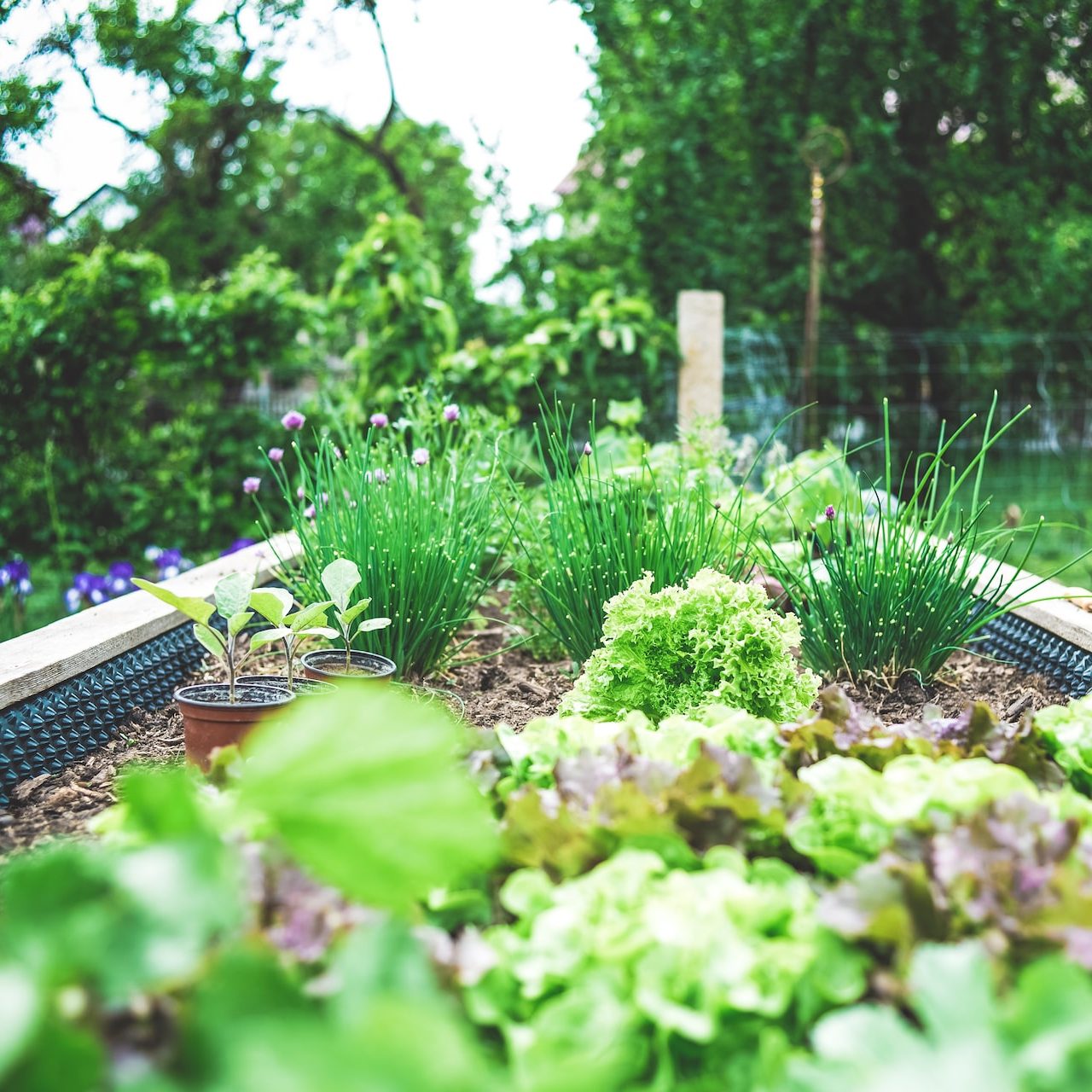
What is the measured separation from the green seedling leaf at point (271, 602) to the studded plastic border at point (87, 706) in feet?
1.96

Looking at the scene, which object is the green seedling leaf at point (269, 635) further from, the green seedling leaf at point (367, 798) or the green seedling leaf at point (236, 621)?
the green seedling leaf at point (367, 798)

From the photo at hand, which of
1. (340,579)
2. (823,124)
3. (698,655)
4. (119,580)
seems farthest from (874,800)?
(823,124)

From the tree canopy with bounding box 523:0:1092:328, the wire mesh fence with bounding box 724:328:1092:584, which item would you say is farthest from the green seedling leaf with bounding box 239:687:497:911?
the tree canopy with bounding box 523:0:1092:328

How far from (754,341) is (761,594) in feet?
14.9

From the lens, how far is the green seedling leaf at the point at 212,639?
1.89 metres

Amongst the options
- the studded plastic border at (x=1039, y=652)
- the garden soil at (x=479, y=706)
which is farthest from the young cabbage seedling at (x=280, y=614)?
the studded plastic border at (x=1039, y=652)

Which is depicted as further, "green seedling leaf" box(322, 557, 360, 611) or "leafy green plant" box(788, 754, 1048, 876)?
"green seedling leaf" box(322, 557, 360, 611)

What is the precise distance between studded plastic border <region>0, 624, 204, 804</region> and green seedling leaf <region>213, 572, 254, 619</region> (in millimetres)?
581

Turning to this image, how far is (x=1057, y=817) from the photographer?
3.89ft

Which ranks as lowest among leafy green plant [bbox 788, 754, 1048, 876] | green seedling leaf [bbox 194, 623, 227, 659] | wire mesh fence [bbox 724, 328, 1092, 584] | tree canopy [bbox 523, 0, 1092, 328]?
wire mesh fence [bbox 724, 328, 1092, 584]

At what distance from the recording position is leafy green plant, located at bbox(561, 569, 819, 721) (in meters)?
2.06

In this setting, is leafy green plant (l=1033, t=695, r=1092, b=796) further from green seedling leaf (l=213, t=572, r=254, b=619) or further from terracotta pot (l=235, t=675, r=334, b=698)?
green seedling leaf (l=213, t=572, r=254, b=619)

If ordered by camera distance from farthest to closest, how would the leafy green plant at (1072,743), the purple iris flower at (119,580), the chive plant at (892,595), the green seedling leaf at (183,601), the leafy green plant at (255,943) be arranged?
the purple iris flower at (119,580) < the chive plant at (892,595) < the green seedling leaf at (183,601) < the leafy green plant at (1072,743) < the leafy green plant at (255,943)

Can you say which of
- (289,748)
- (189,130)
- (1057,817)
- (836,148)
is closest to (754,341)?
(836,148)
